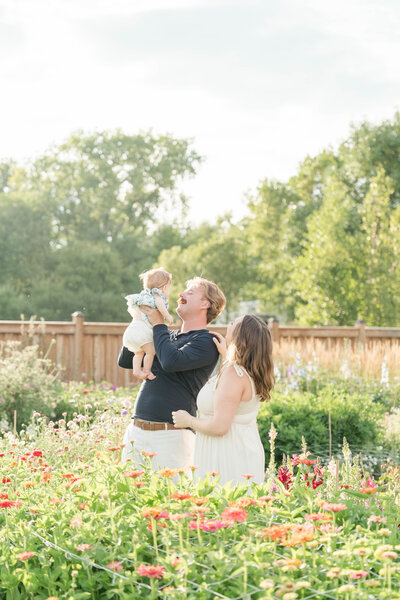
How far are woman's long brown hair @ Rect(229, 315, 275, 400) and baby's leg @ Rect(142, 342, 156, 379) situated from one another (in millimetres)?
471

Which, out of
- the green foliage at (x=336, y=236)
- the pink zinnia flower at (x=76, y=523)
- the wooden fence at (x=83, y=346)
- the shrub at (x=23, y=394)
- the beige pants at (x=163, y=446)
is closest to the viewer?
the pink zinnia flower at (x=76, y=523)

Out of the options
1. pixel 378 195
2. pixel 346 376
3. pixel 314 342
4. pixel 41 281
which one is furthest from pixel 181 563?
pixel 41 281

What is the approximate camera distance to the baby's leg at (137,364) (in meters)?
3.48

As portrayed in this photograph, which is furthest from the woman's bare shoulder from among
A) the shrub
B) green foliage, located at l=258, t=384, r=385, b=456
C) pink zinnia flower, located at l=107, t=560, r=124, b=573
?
the shrub

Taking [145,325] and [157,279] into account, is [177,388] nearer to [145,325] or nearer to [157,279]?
[145,325]

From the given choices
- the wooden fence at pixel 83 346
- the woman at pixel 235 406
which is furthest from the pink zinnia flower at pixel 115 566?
the wooden fence at pixel 83 346

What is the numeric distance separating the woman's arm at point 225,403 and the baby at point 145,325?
0.42m

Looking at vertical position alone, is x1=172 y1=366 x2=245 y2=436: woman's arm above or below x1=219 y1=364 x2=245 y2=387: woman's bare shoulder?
below

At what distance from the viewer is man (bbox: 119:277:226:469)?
3.35 m

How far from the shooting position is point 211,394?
10.6 feet

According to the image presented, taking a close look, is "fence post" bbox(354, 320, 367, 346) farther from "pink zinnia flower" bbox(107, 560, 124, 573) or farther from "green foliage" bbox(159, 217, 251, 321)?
"pink zinnia flower" bbox(107, 560, 124, 573)

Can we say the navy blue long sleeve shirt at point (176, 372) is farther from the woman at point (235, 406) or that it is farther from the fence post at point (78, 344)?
the fence post at point (78, 344)

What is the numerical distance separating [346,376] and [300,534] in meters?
7.82

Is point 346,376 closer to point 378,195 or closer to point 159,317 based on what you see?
Answer: point 159,317
